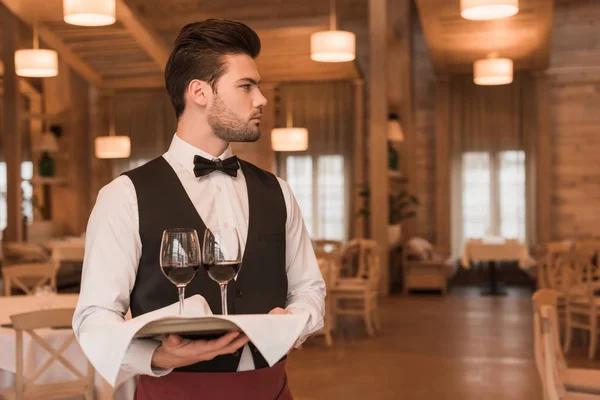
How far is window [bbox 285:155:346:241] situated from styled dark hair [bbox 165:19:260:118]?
1249cm

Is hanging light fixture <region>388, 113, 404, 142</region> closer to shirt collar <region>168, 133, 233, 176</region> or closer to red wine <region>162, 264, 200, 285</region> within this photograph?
shirt collar <region>168, 133, 233, 176</region>

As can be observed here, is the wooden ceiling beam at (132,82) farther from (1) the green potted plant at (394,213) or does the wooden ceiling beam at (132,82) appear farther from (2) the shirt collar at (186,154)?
(2) the shirt collar at (186,154)

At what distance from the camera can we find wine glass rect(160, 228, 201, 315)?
173 cm

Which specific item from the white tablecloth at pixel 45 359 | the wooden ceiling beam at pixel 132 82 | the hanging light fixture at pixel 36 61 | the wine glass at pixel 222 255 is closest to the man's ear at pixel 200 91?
the wine glass at pixel 222 255

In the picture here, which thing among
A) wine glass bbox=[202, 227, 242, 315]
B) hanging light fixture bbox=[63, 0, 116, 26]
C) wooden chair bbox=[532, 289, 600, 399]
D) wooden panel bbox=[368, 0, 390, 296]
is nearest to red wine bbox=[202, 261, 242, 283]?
wine glass bbox=[202, 227, 242, 315]

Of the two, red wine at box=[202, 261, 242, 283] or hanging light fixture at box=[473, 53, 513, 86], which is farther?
hanging light fixture at box=[473, 53, 513, 86]

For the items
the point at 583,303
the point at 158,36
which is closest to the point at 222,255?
the point at 583,303

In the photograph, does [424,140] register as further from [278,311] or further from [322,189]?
[278,311]

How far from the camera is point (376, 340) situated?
27.6 feet

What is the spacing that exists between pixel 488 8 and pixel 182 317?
6.20 metres

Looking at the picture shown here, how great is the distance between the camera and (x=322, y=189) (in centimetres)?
1457

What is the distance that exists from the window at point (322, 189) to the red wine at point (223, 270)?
12640 millimetres

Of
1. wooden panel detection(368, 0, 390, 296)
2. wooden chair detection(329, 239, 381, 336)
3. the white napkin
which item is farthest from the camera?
wooden panel detection(368, 0, 390, 296)

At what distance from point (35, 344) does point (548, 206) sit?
11.2 meters
